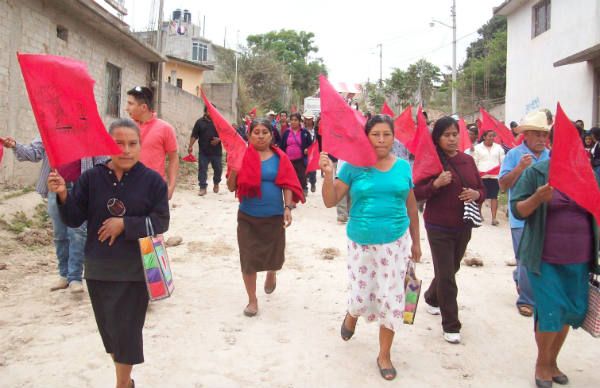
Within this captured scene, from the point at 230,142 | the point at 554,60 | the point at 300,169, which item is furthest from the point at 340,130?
the point at 554,60

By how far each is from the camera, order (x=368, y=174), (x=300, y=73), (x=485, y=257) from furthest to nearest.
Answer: (x=300, y=73) → (x=485, y=257) → (x=368, y=174)

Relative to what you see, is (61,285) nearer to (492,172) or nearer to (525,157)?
(525,157)

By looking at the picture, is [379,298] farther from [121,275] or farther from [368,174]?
[121,275]

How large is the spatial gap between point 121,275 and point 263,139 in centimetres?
223

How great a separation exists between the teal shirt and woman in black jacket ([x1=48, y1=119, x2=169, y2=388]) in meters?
1.37

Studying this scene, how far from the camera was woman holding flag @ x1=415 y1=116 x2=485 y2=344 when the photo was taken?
404cm

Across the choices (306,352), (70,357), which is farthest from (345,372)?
(70,357)

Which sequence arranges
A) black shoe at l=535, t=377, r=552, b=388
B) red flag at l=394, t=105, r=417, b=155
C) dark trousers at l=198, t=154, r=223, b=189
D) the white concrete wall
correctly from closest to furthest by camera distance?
1. black shoe at l=535, t=377, r=552, b=388
2. red flag at l=394, t=105, r=417, b=155
3. dark trousers at l=198, t=154, r=223, b=189
4. the white concrete wall

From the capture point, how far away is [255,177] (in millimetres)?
4539

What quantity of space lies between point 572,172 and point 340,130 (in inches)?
53.6

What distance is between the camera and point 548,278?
10.7 ft

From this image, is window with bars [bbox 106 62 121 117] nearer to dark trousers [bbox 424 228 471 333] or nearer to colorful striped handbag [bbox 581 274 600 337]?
dark trousers [bbox 424 228 471 333]

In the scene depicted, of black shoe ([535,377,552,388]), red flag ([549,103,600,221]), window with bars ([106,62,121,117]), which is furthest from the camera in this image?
window with bars ([106,62,121,117])

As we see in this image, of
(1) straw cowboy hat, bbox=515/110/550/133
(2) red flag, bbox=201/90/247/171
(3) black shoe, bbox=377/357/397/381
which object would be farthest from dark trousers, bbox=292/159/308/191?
(3) black shoe, bbox=377/357/397/381
